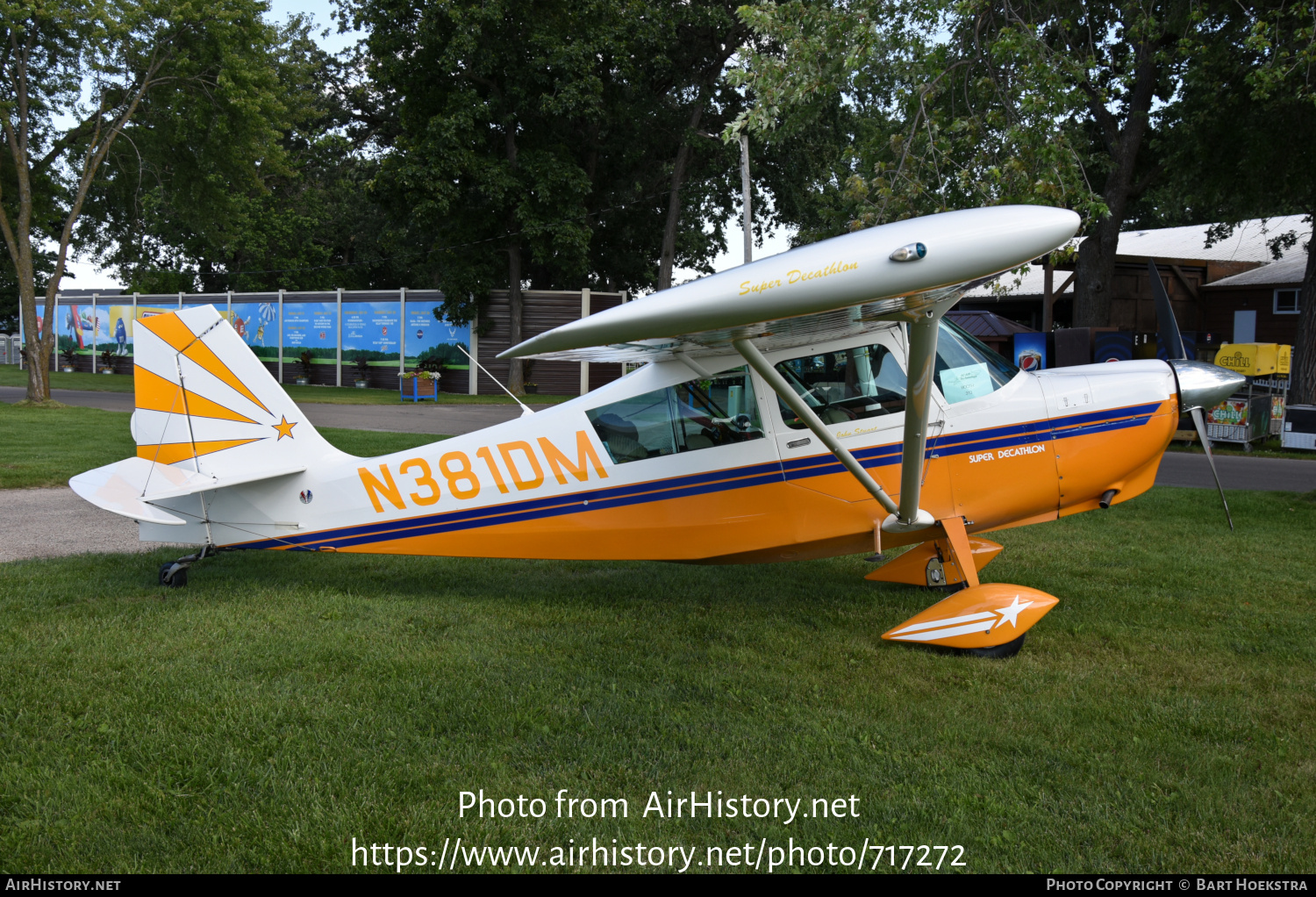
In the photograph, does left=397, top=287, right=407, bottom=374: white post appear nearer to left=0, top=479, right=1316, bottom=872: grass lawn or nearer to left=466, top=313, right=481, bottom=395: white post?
left=466, top=313, right=481, bottom=395: white post

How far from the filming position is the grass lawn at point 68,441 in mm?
11938

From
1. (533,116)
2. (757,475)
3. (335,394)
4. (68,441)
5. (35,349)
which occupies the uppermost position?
(533,116)

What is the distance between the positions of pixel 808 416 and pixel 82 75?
2457 cm

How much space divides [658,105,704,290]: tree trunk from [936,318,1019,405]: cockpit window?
78.8 feet

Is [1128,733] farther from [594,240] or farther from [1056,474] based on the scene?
[594,240]

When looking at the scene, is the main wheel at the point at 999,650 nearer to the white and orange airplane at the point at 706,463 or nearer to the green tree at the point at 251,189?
the white and orange airplane at the point at 706,463

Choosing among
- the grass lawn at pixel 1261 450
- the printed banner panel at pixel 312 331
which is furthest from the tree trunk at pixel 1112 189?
the printed banner panel at pixel 312 331

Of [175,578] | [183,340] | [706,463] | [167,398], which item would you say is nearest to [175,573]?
[175,578]

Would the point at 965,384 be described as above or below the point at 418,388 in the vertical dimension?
below

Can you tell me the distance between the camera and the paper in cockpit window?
579 centimetres

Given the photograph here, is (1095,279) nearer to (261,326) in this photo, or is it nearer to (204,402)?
(204,402)

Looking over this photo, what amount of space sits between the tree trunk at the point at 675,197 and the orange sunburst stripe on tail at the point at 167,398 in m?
24.1

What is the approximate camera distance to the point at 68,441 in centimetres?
1500

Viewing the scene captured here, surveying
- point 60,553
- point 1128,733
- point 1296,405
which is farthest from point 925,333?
point 1296,405
